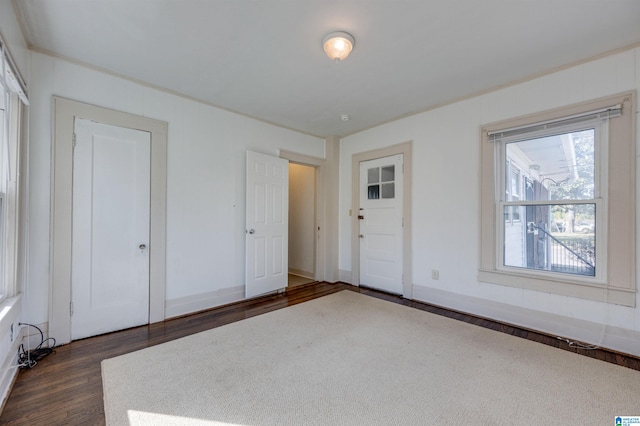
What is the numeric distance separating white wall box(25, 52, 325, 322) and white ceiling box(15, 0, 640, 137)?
207mm

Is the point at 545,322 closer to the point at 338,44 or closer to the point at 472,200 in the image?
the point at 472,200

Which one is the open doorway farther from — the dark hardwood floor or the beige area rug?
the beige area rug

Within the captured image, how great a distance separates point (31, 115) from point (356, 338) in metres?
3.50

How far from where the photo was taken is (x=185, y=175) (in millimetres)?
3336

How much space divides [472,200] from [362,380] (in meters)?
2.46

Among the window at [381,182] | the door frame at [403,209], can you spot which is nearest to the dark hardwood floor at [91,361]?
the door frame at [403,209]

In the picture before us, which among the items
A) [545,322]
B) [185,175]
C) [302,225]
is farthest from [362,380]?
[302,225]

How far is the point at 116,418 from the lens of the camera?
5.23 ft

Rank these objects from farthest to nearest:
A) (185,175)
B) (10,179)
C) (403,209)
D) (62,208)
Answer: (403,209) < (185,175) < (62,208) < (10,179)

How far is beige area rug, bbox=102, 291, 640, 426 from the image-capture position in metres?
1.62

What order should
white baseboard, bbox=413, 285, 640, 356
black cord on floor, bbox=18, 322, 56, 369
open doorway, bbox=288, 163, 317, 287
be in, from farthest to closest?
open doorway, bbox=288, 163, 317, 287 → white baseboard, bbox=413, 285, 640, 356 → black cord on floor, bbox=18, 322, 56, 369

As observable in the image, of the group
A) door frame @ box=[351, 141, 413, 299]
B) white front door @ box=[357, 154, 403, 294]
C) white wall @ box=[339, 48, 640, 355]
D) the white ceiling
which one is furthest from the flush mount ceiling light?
white front door @ box=[357, 154, 403, 294]

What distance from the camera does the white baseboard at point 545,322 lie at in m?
2.43

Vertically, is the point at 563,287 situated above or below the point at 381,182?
below
